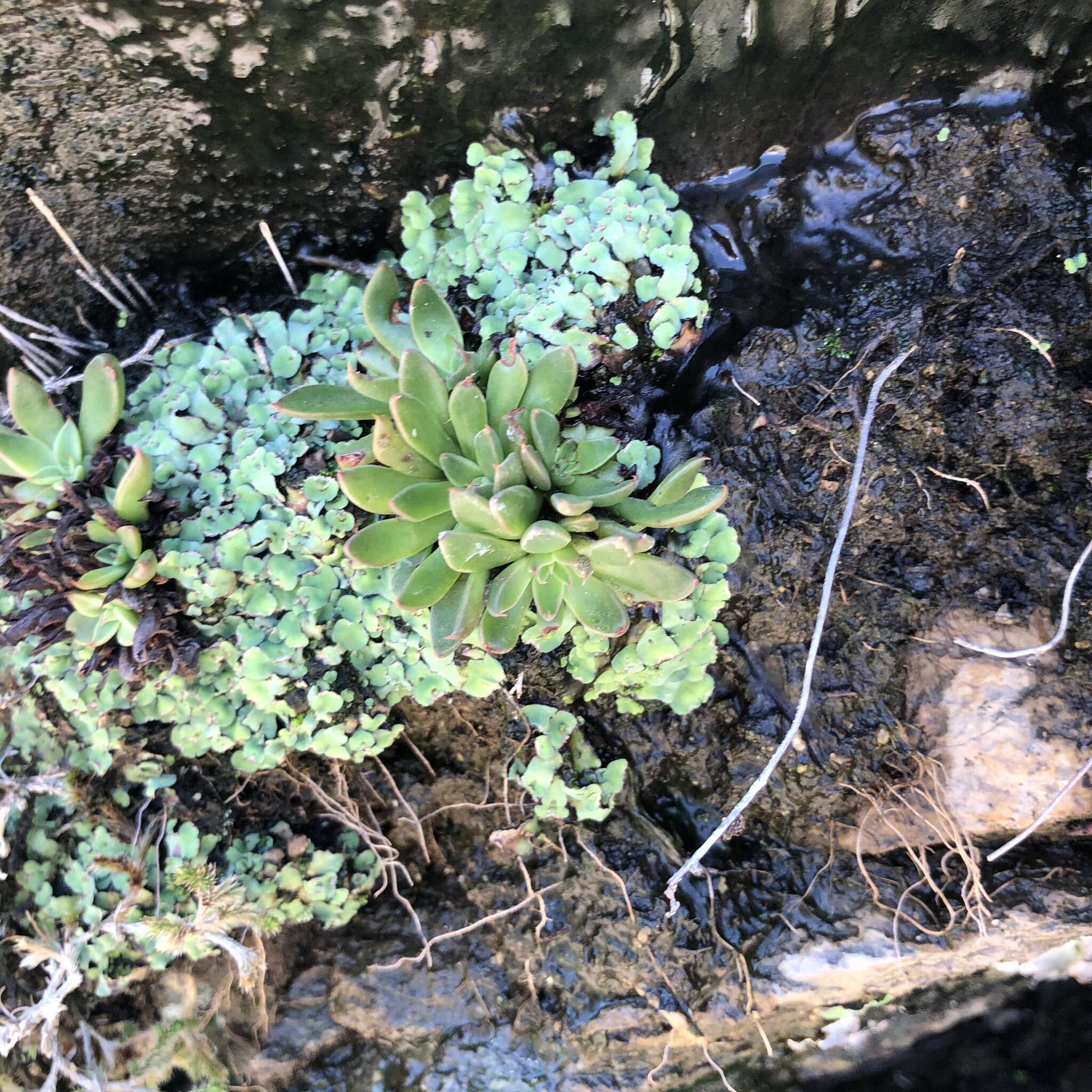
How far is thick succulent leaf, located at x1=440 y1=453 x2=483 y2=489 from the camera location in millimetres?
2023

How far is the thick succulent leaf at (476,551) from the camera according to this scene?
1.90 meters

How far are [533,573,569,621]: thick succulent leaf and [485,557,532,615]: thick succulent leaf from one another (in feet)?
0.12

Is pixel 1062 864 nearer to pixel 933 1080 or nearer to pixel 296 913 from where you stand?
pixel 933 1080

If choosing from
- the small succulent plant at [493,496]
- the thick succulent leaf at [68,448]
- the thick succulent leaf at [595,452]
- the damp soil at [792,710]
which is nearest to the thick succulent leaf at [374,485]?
the small succulent plant at [493,496]

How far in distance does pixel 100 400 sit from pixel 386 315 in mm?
853

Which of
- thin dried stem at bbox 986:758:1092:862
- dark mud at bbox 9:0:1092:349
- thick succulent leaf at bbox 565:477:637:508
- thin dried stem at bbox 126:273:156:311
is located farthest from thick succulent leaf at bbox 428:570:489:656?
thin dried stem at bbox 986:758:1092:862

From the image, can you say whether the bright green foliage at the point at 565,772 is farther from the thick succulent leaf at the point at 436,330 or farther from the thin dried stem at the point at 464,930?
the thick succulent leaf at the point at 436,330

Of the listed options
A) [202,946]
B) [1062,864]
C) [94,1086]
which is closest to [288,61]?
[202,946]

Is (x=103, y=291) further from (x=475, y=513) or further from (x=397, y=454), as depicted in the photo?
(x=475, y=513)

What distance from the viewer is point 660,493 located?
6.78ft

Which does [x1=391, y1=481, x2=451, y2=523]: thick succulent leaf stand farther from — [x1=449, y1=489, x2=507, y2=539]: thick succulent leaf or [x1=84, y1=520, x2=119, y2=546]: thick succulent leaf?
[x1=84, y1=520, x2=119, y2=546]: thick succulent leaf

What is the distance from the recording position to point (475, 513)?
1.93 metres

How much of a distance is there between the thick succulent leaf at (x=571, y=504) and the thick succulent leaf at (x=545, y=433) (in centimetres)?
19

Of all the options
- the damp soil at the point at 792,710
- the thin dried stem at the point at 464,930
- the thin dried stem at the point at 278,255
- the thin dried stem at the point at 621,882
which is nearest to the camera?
the damp soil at the point at 792,710
